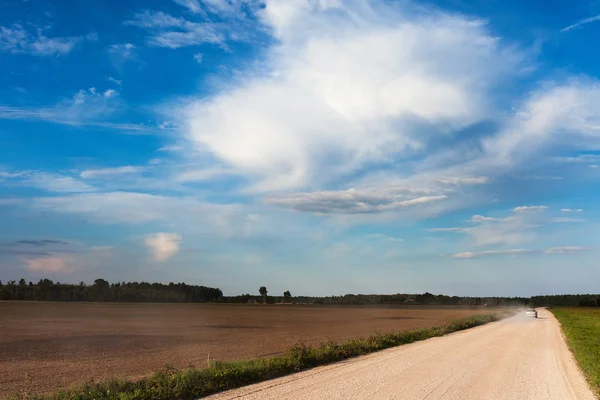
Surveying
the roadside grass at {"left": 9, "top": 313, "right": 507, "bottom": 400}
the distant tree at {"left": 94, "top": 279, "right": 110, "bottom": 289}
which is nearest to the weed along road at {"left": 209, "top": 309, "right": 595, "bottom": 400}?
the roadside grass at {"left": 9, "top": 313, "right": 507, "bottom": 400}

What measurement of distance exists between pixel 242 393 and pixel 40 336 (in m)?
33.2

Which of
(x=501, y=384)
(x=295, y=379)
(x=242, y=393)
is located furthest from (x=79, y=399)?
(x=501, y=384)

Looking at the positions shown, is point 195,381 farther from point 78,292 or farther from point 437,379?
point 78,292

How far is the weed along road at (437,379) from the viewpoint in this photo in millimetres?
14359

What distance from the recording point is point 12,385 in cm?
1930

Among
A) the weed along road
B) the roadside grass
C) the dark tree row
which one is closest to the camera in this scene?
the weed along road

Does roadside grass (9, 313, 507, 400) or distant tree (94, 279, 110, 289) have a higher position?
distant tree (94, 279, 110, 289)

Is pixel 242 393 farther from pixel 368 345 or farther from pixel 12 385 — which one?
pixel 368 345

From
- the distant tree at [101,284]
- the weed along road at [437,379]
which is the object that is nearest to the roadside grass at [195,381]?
the weed along road at [437,379]

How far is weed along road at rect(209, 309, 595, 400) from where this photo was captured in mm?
14359

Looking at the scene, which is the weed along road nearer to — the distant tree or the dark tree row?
the dark tree row

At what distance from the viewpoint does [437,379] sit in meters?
16.8

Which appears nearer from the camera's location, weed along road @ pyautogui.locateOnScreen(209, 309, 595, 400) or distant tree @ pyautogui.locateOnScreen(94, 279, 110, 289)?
weed along road @ pyautogui.locateOnScreen(209, 309, 595, 400)

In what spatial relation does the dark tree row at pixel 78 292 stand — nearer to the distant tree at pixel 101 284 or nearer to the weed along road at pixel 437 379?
the distant tree at pixel 101 284
